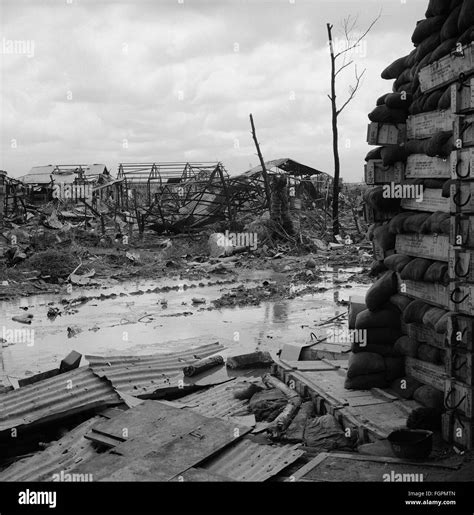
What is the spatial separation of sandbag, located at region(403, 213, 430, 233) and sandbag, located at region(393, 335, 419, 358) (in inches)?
41.1

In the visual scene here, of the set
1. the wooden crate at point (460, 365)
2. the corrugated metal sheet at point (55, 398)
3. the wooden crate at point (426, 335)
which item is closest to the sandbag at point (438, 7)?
the wooden crate at point (426, 335)

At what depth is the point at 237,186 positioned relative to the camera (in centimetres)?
2666

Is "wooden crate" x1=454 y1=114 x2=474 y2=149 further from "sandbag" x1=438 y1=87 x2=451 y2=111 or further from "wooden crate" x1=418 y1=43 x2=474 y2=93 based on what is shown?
"sandbag" x1=438 y1=87 x2=451 y2=111

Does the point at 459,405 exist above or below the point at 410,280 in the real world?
below

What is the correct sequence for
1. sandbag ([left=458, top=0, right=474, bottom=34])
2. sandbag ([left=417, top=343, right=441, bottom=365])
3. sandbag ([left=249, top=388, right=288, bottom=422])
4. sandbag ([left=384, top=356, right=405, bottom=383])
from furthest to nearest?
sandbag ([left=384, top=356, right=405, bottom=383]) → sandbag ([left=249, top=388, right=288, bottom=422]) → sandbag ([left=417, top=343, right=441, bottom=365]) → sandbag ([left=458, top=0, right=474, bottom=34])

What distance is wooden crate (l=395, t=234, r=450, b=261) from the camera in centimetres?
551

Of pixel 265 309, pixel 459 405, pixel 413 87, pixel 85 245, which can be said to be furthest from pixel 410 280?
pixel 85 245

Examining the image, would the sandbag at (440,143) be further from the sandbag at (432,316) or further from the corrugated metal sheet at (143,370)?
the corrugated metal sheet at (143,370)

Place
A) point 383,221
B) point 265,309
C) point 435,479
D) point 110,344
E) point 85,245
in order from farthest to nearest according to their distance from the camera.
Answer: point 85,245
point 265,309
point 110,344
point 383,221
point 435,479

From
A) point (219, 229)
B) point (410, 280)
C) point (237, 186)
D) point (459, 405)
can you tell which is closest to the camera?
point (459, 405)

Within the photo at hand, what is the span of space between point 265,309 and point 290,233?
31.5 ft

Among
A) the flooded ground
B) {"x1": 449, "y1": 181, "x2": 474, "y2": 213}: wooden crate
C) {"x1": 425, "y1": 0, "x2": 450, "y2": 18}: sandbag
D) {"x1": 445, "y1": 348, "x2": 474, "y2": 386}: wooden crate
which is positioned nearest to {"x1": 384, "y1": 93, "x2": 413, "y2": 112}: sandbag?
{"x1": 425, "y1": 0, "x2": 450, "y2": 18}: sandbag

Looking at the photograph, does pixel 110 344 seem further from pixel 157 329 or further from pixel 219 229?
pixel 219 229

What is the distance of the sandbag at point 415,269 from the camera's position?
5707 millimetres
